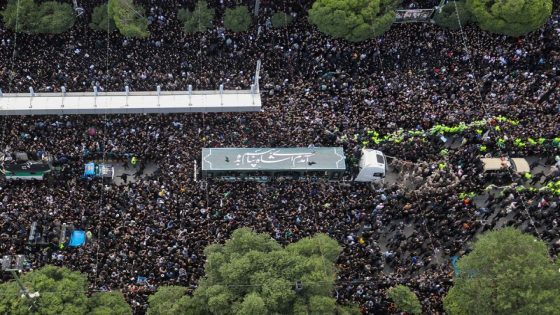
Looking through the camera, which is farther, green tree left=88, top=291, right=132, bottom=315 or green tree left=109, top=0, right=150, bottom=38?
green tree left=109, top=0, right=150, bottom=38

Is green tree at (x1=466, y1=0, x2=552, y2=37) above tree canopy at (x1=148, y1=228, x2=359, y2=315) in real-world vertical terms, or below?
above

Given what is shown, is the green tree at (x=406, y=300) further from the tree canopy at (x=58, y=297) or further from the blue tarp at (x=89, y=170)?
the blue tarp at (x=89, y=170)

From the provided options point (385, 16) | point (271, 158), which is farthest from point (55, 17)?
point (385, 16)

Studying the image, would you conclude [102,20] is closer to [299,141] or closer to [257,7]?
[257,7]

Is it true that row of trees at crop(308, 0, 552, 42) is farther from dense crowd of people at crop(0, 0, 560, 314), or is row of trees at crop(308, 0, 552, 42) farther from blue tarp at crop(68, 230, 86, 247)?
blue tarp at crop(68, 230, 86, 247)

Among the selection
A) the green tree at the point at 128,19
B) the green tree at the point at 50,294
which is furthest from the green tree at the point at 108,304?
the green tree at the point at 128,19

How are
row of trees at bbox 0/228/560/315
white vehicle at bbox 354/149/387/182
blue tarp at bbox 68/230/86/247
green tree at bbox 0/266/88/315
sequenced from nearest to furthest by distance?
green tree at bbox 0/266/88/315
row of trees at bbox 0/228/560/315
blue tarp at bbox 68/230/86/247
white vehicle at bbox 354/149/387/182

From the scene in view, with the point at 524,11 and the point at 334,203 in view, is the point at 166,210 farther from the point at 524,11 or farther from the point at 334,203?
the point at 524,11

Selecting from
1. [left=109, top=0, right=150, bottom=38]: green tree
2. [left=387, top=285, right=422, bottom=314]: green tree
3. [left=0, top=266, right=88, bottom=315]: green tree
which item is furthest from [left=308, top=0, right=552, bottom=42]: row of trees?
[left=0, top=266, right=88, bottom=315]: green tree
